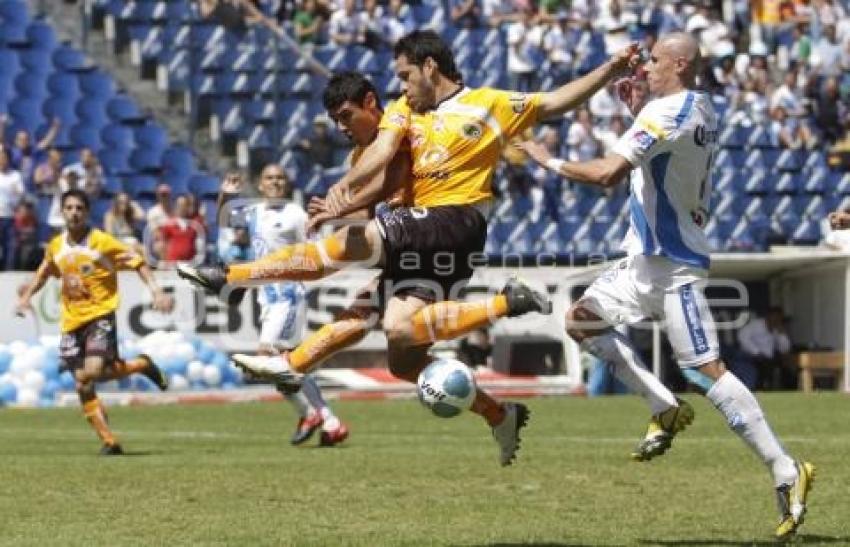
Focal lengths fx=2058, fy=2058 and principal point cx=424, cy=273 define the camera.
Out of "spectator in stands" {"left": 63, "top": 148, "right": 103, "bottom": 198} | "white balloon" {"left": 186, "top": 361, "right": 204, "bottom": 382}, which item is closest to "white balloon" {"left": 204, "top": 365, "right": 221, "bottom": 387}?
"white balloon" {"left": 186, "top": 361, "right": 204, "bottom": 382}

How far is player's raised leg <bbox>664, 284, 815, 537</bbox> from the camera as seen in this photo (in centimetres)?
1082

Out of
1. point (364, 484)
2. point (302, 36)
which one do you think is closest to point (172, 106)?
point (302, 36)

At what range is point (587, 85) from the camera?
37.5 feet

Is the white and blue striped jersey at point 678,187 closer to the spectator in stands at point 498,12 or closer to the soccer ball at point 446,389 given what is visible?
the soccer ball at point 446,389

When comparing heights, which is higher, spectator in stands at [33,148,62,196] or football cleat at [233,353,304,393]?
spectator in stands at [33,148,62,196]

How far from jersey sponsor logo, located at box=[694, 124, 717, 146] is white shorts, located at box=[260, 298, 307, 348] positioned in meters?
8.45

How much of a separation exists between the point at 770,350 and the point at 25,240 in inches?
417

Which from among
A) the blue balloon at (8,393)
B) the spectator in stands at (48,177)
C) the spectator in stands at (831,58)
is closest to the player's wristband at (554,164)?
the blue balloon at (8,393)

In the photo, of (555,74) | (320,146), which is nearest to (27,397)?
(320,146)

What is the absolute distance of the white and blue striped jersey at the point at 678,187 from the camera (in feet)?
35.9

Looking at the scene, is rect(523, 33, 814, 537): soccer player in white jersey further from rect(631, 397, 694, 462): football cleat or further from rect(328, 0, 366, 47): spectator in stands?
rect(328, 0, 366, 47): spectator in stands

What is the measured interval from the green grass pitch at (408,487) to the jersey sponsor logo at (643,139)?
2.06m

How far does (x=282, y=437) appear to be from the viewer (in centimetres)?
1958

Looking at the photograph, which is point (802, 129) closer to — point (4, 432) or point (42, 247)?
point (42, 247)
